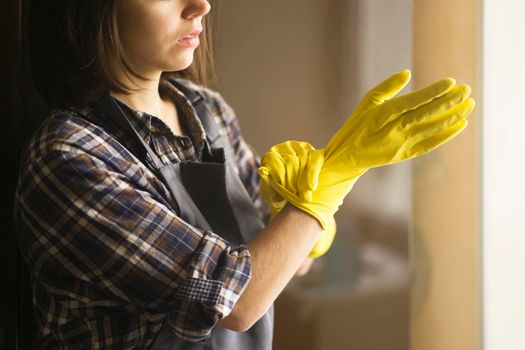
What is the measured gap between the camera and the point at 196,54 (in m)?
1.11

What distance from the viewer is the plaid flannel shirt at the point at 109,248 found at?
2.87 feet

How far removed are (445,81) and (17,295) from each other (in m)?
0.72

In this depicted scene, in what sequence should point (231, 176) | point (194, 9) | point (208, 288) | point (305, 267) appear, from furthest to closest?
point (305, 267) → point (231, 176) → point (194, 9) → point (208, 288)

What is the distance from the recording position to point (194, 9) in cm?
96

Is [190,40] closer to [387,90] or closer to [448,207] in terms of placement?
[387,90]

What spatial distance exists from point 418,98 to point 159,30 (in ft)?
Answer: 1.18

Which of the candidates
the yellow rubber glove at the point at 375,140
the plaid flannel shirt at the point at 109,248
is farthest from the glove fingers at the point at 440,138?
the plaid flannel shirt at the point at 109,248

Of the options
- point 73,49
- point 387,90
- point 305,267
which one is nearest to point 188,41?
point 73,49

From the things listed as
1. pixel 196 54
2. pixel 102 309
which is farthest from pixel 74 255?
pixel 196 54

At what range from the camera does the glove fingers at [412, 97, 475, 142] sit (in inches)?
36.2

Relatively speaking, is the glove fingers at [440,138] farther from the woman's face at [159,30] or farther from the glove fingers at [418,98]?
the woman's face at [159,30]

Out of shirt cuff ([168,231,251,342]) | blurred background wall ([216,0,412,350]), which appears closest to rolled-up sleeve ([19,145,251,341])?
shirt cuff ([168,231,251,342])

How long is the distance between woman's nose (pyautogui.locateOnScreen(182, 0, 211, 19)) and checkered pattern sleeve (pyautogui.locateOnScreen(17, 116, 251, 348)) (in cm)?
20
